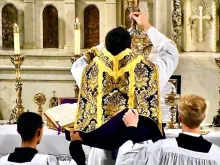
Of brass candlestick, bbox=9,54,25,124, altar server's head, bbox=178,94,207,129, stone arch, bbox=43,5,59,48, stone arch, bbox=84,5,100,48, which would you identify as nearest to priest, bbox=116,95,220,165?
altar server's head, bbox=178,94,207,129

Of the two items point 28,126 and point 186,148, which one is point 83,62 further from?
point 186,148

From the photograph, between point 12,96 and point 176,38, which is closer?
point 176,38

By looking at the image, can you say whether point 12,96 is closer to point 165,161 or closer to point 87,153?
point 87,153

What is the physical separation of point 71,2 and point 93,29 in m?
0.33

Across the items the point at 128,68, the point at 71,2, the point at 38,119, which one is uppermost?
the point at 71,2

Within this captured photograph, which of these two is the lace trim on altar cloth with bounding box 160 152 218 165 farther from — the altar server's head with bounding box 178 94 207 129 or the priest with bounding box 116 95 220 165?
the altar server's head with bounding box 178 94 207 129

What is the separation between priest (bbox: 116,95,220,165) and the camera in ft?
9.00

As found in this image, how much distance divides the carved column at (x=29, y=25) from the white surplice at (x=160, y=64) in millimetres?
2293

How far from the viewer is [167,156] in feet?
9.07

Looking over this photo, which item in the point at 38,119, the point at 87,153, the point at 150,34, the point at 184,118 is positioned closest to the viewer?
the point at 184,118

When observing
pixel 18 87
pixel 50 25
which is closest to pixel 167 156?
pixel 18 87

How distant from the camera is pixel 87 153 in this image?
3.99 meters

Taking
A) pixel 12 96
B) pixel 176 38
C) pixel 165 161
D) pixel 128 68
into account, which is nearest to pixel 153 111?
pixel 128 68

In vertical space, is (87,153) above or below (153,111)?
below
